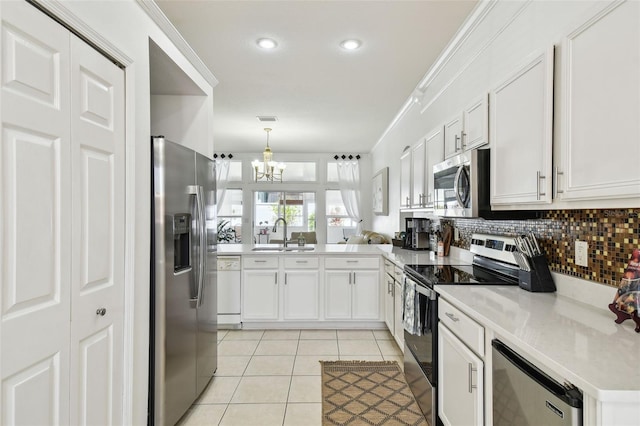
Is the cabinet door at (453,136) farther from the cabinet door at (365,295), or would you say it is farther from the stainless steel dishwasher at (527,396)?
the cabinet door at (365,295)

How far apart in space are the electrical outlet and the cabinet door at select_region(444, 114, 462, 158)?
0.98m

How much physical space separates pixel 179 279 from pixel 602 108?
219 centimetres

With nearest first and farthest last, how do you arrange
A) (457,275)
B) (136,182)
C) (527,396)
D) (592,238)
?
(527,396), (592,238), (136,182), (457,275)

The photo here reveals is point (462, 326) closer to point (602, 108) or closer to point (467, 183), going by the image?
point (467, 183)

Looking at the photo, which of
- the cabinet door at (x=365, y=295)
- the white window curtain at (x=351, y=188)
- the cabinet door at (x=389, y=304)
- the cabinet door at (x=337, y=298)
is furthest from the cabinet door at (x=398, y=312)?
the white window curtain at (x=351, y=188)

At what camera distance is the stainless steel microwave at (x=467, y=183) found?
2078 millimetres

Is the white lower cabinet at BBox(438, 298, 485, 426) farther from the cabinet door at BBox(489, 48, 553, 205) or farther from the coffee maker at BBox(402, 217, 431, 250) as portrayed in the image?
the coffee maker at BBox(402, 217, 431, 250)

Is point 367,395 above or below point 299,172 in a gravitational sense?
below

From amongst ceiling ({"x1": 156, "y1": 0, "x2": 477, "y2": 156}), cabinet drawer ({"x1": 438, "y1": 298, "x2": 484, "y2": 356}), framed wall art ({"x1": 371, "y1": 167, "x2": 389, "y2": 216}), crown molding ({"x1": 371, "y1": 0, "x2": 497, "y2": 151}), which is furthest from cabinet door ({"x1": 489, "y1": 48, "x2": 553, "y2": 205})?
framed wall art ({"x1": 371, "y1": 167, "x2": 389, "y2": 216})

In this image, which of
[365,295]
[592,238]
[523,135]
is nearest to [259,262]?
[365,295]

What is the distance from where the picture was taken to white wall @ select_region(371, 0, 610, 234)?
5.63 ft

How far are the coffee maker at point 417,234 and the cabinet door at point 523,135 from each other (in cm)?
201

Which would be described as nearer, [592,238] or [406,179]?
[592,238]

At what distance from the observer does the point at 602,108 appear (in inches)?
48.6
